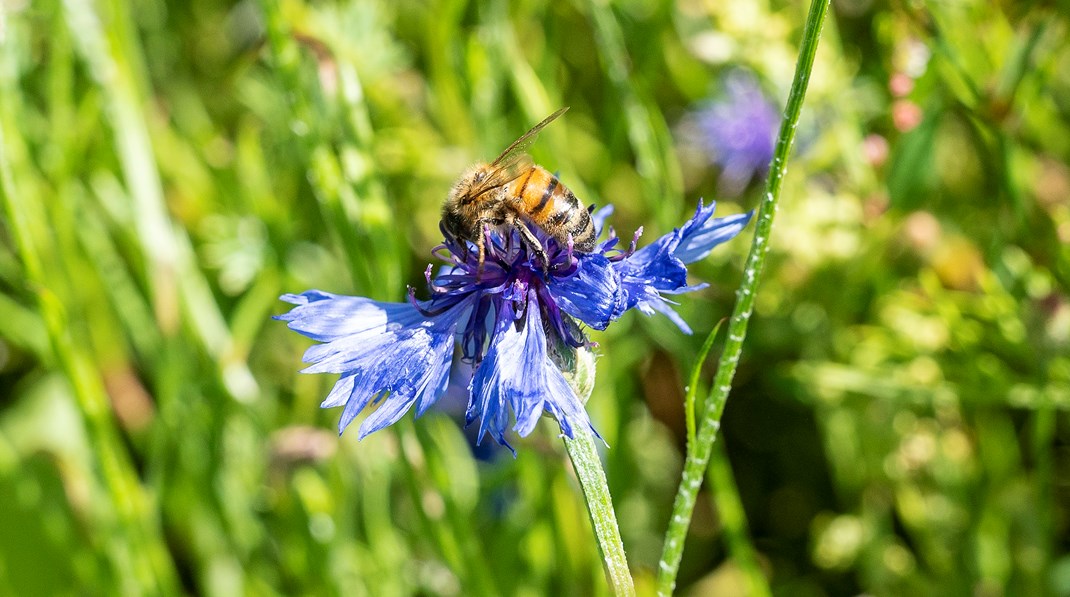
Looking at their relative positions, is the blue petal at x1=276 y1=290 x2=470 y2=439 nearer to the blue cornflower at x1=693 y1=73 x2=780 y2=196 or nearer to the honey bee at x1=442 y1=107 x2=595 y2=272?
the honey bee at x1=442 y1=107 x2=595 y2=272

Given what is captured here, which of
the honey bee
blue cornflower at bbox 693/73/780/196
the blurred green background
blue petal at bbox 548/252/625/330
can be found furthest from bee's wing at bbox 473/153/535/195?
blue cornflower at bbox 693/73/780/196

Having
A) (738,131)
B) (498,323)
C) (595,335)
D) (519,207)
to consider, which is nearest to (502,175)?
(519,207)

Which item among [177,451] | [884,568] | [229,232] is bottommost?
[884,568]

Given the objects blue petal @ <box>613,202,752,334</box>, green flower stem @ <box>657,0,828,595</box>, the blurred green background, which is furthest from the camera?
the blurred green background

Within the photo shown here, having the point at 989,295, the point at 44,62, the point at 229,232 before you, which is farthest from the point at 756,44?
the point at 44,62

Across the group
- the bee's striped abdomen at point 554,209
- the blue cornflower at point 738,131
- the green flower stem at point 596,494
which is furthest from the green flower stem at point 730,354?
the blue cornflower at point 738,131

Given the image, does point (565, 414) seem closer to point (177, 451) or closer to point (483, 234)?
point (483, 234)

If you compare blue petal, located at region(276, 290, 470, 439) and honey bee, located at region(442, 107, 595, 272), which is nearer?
blue petal, located at region(276, 290, 470, 439)
